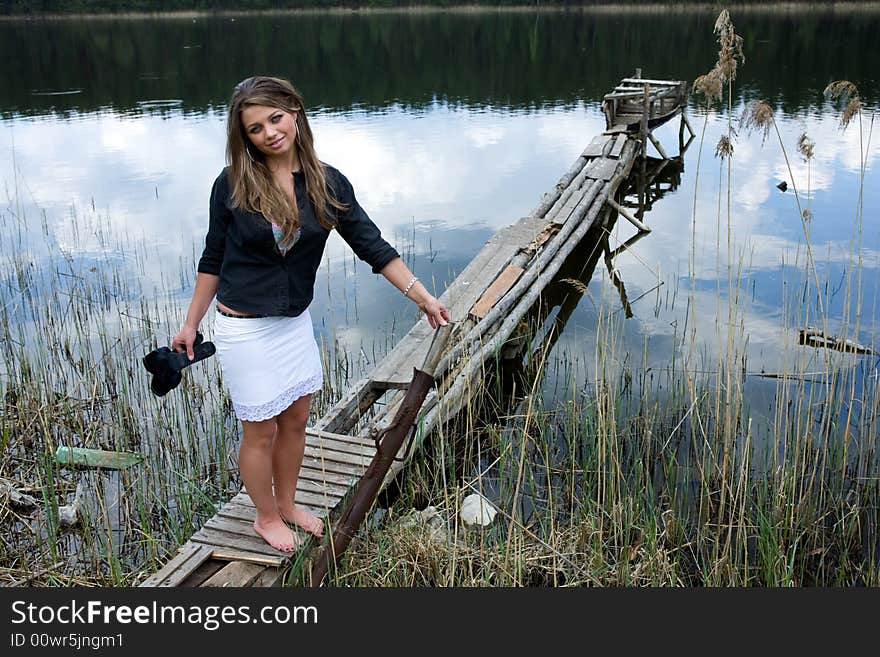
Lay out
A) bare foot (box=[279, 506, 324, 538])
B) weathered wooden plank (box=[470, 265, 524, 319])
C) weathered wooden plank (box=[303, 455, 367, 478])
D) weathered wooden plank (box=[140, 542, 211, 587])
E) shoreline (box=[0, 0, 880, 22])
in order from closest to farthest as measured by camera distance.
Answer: weathered wooden plank (box=[140, 542, 211, 587]) → bare foot (box=[279, 506, 324, 538]) → weathered wooden plank (box=[303, 455, 367, 478]) → weathered wooden plank (box=[470, 265, 524, 319]) → shoreline (box=[0, 0, 880, 22])

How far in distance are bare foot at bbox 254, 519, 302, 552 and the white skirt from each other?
25.2 inches

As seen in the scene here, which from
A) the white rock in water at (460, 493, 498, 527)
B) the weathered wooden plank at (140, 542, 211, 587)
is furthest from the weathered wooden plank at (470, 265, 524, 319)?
the weathered wooden plank at (140, 542, 211, 587)

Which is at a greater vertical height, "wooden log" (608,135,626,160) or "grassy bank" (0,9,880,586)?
"wooden log" (608,135,626,160)

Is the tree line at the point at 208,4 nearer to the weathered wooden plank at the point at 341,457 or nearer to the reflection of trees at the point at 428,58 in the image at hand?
the reflection of trees at the point at 428,58

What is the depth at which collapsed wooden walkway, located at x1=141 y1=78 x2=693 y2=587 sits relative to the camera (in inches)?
132

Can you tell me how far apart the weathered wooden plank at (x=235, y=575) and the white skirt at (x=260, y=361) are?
0.74 metres

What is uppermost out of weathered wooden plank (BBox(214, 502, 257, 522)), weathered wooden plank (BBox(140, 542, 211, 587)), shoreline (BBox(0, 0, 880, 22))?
shoreline (BBox(0, 0, 880, 22))

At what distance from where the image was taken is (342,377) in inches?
251

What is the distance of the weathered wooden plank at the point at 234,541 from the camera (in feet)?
11.1

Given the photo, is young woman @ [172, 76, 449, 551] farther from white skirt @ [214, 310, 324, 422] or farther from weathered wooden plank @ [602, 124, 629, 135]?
weathered wooden plank @ [602, 124, 629, 135]

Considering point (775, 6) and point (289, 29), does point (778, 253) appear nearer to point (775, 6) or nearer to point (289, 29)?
point (775, 6)

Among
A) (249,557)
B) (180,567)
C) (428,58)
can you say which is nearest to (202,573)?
(180,567)

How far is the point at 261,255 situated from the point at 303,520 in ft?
4.20

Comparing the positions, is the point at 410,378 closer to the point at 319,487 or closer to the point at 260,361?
the point at 319,487
